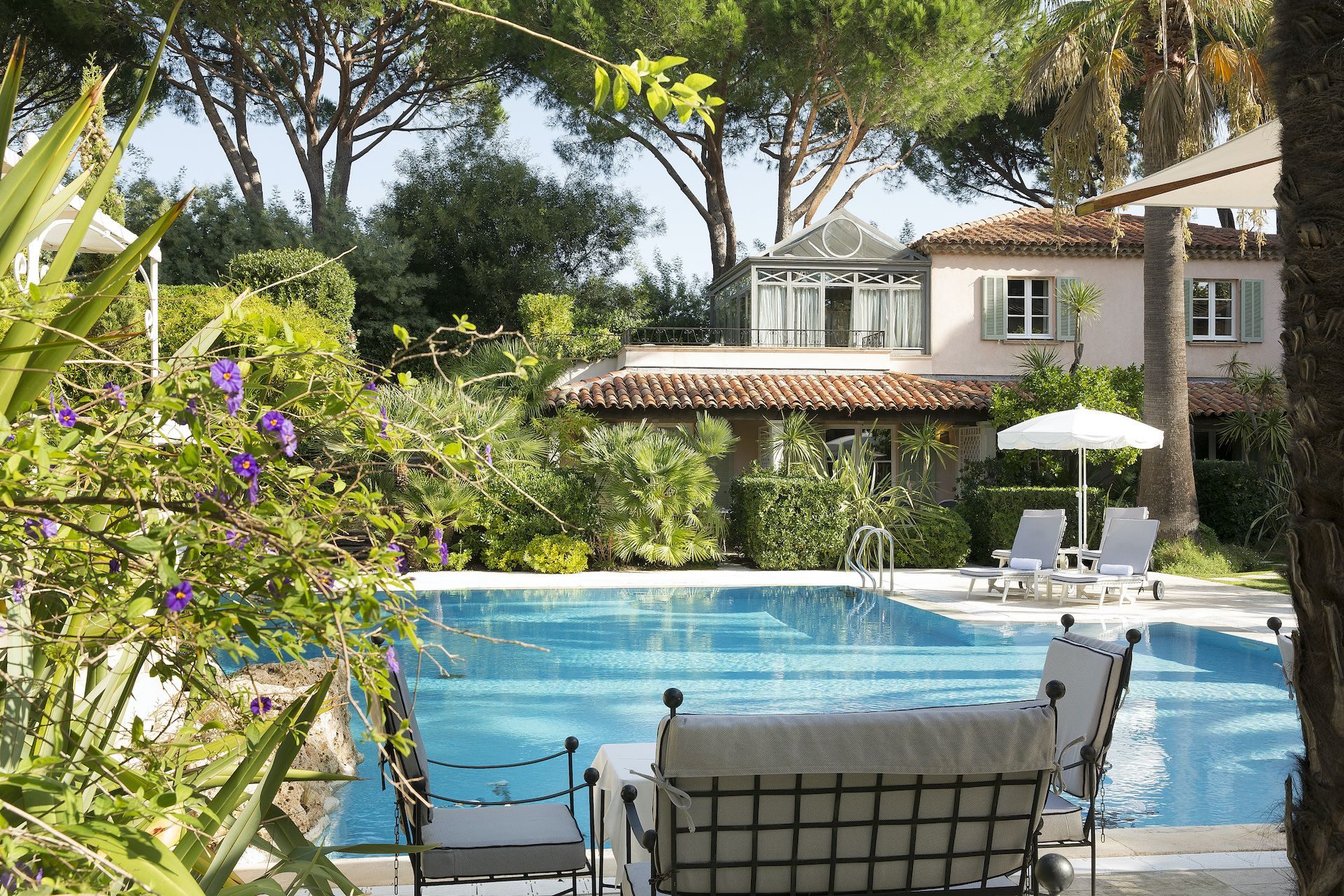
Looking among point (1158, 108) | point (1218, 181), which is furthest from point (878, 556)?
point (1218, 181)

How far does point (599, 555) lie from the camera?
61.8 feet

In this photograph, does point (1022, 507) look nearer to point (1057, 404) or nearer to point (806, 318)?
point (1057, 404)

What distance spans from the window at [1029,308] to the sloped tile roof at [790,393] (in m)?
1.62

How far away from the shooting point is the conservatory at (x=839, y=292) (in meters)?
24.1

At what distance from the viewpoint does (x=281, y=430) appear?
5.81 ft

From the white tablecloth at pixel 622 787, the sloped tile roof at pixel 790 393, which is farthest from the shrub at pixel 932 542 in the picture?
the white tablecloth at pixel 622 787

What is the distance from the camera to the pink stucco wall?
2411cm

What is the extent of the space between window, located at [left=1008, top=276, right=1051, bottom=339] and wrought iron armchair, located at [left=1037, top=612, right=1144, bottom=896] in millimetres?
20610

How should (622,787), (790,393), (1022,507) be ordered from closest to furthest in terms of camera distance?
1. (622,787)
2. (1022,507)
3. (790,393)

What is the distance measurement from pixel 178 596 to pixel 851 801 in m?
1.94

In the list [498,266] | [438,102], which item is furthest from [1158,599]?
[438,102]

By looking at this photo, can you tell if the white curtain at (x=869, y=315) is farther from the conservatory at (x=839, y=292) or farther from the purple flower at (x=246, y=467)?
the purple flower at (x=246, y=467)

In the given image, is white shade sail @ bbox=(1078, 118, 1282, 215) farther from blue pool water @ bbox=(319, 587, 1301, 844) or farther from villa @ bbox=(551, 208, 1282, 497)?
villa @ bbox=(551, 208, 1282, 497)

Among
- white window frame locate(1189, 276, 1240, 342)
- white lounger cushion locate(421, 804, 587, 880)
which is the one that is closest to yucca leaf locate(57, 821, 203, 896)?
white lounger cushion locate(421, 804, 587, 880)
